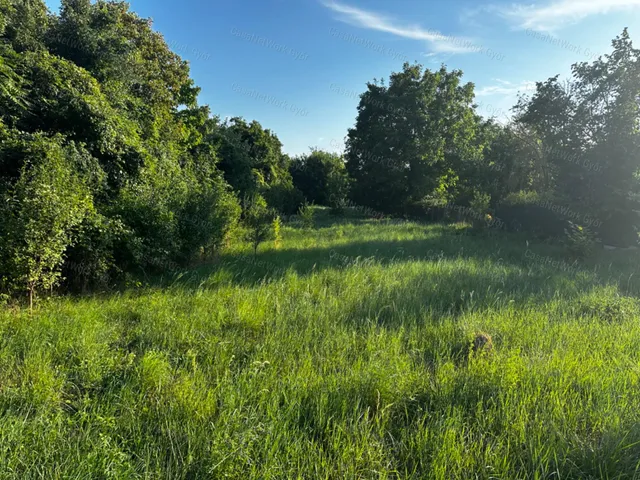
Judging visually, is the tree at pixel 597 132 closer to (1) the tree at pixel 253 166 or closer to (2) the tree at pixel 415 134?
(2) the tree at pixel 415 134

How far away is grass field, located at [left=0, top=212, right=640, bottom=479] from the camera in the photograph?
185 cm

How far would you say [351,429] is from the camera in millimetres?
2109

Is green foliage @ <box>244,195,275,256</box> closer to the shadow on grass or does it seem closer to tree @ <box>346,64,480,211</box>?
the shadow on grass

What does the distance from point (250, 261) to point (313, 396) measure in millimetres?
5354

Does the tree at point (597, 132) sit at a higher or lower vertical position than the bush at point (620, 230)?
higher

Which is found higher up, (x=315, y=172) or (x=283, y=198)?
(x=315, y=172)

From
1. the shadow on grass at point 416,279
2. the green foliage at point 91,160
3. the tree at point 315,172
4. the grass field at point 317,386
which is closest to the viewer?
the grass field at point 317,386

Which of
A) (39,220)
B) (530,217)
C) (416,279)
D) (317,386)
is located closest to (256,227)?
(416,279)

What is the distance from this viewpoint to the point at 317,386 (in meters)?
2.53

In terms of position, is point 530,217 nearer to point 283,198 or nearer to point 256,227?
point 256,227

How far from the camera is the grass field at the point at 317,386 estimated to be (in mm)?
1853

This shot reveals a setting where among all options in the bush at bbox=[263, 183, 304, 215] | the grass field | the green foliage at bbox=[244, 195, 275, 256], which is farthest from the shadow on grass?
the bush at bbox=[263, 183, 304, 215]

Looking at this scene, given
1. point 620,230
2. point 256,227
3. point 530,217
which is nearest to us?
point 256,227

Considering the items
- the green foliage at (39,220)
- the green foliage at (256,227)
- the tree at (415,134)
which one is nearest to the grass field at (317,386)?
the green foliage at (39,220)
